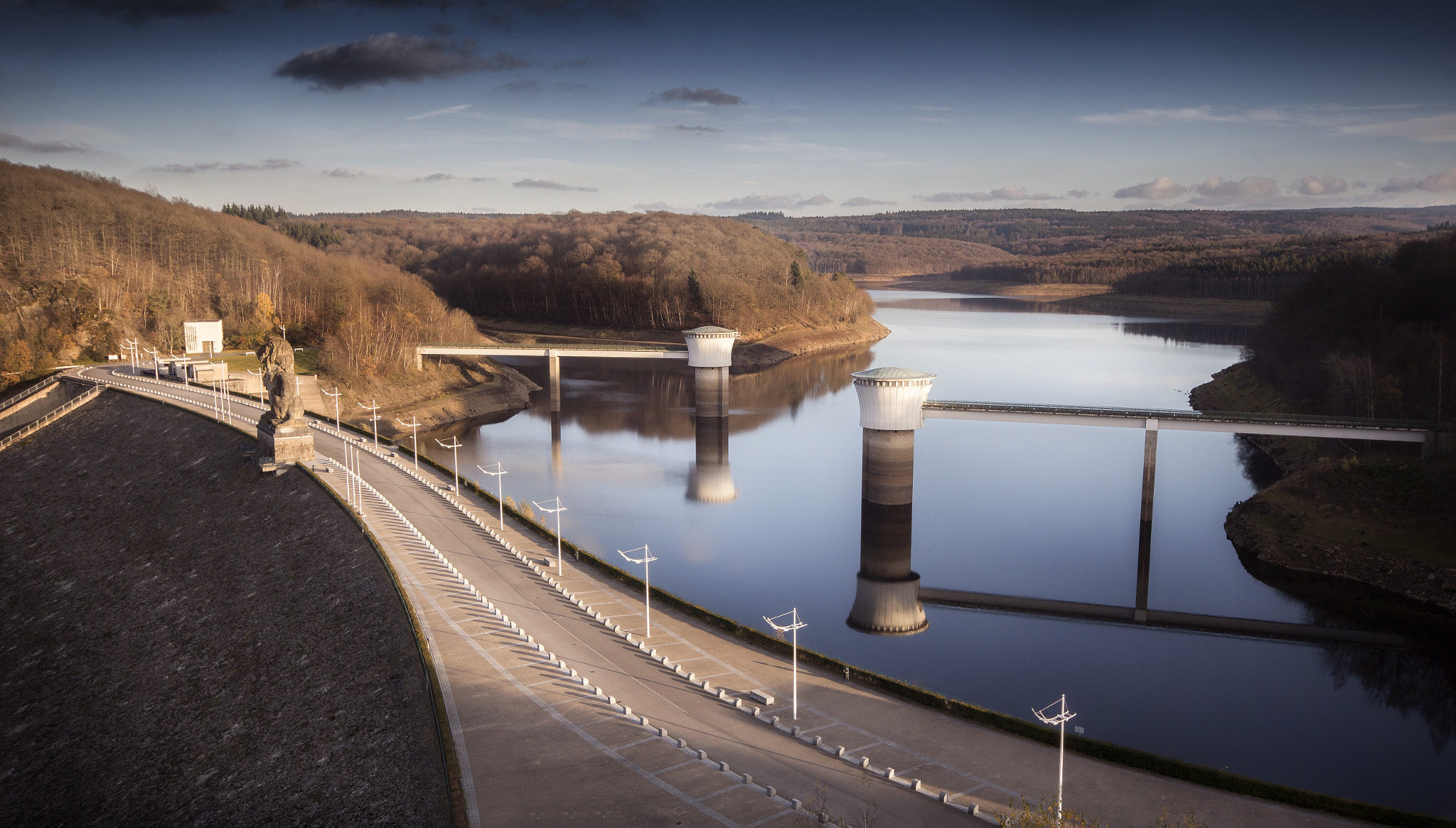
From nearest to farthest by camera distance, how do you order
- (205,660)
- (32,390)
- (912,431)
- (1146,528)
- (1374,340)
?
(205,660), (1146,528), (912,431), (1374,340), (32,390)

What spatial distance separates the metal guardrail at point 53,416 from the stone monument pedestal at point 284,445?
2818cm

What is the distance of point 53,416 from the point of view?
6681 cm

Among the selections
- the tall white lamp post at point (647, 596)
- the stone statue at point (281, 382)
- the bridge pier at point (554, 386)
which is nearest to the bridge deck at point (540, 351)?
the bridge pier at point (554, 386)

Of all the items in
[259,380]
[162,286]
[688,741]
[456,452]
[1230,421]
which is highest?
[162,286]

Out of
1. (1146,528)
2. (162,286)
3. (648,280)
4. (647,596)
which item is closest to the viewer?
(647,596)

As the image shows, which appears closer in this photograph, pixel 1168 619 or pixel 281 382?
pixel 1168 619

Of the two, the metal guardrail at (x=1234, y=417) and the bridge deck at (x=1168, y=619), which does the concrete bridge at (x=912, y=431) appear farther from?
the bridge deck at (x=1168, y=619)

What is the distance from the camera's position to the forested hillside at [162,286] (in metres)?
86.9

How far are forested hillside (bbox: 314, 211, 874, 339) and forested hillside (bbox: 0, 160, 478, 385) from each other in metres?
37.9

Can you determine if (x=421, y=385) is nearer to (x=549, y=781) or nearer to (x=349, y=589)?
(x=349, y=589)

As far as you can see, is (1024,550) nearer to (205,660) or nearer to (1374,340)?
(1374,340)

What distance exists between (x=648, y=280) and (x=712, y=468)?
85.4 m

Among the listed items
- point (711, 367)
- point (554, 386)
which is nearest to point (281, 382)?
point (711, 367)

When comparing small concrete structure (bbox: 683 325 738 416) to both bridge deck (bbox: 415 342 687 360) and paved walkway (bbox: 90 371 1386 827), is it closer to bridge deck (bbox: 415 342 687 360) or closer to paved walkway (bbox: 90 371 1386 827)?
bridge deck (bbox: 415 342 687 360)
